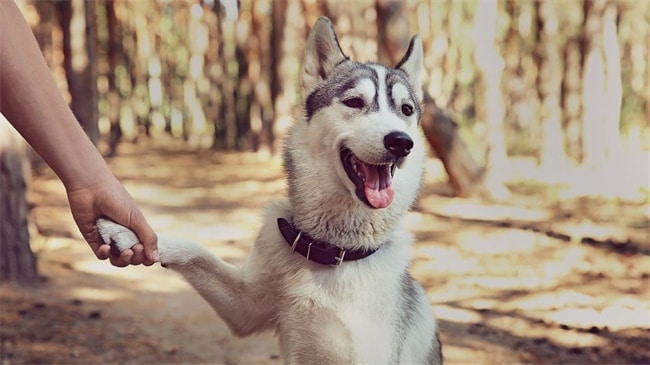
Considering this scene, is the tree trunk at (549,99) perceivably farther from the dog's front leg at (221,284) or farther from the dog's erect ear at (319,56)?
the dog's front leg at (221,284)

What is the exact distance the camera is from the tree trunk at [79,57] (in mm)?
15164

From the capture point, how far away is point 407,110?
361cm

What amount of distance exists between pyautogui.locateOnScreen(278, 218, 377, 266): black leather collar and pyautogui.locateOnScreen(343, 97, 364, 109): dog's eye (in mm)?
625

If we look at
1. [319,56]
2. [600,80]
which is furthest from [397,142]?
[600,80]

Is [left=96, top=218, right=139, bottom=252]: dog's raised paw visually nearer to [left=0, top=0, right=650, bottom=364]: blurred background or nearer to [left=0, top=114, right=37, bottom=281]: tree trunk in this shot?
[left=0, top=0, right=650, bottom=364]: blurred background

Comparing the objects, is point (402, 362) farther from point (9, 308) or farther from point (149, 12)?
point (149, 12)

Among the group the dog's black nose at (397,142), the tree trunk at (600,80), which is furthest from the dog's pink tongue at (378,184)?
the tree trunk at (600,80)

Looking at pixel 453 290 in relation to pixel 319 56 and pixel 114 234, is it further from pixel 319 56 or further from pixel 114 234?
pixel 114 234

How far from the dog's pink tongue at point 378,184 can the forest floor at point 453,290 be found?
68 cm

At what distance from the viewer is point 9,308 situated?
6.43 meters

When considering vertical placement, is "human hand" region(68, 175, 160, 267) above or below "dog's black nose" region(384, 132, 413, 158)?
below

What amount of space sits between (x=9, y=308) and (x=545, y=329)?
14.6 feet

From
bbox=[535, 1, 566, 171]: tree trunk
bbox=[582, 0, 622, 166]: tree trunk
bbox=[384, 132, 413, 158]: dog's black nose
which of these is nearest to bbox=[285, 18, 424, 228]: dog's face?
bbox=[384, 132, 413, 158]: dog's black nose

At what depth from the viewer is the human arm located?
2088 millimetres
